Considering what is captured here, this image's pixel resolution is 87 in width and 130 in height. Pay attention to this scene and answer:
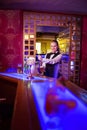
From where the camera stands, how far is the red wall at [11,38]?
202 inches

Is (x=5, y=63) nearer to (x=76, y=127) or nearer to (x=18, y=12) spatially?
(x=18, y=12)

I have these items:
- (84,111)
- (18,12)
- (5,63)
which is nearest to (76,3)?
(18,12)

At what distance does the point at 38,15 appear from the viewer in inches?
207

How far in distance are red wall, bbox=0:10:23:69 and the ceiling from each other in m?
0.29

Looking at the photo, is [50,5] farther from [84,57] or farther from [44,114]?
[44,114]

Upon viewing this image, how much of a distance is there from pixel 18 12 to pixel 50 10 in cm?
90

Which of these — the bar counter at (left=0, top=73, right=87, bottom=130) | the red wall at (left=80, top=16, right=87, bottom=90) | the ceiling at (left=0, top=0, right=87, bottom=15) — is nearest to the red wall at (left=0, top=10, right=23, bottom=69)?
the ceiling at (left=0, top=0, right=87, bottom=15)

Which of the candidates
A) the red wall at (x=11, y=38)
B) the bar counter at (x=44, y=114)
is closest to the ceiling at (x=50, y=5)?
the red wall at (x=11, y=38)

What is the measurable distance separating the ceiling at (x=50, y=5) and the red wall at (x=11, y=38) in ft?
0.95

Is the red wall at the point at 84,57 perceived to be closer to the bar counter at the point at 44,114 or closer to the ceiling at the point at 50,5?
the ceiling at the point at 50,5

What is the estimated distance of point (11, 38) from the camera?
5.20 meters

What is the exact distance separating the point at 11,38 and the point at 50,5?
1446 mm

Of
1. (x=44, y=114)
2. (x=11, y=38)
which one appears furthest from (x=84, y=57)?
(x=44, y=114)

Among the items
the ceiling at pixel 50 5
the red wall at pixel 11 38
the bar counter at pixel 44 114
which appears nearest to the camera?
the bar counter at pixel 44 114
